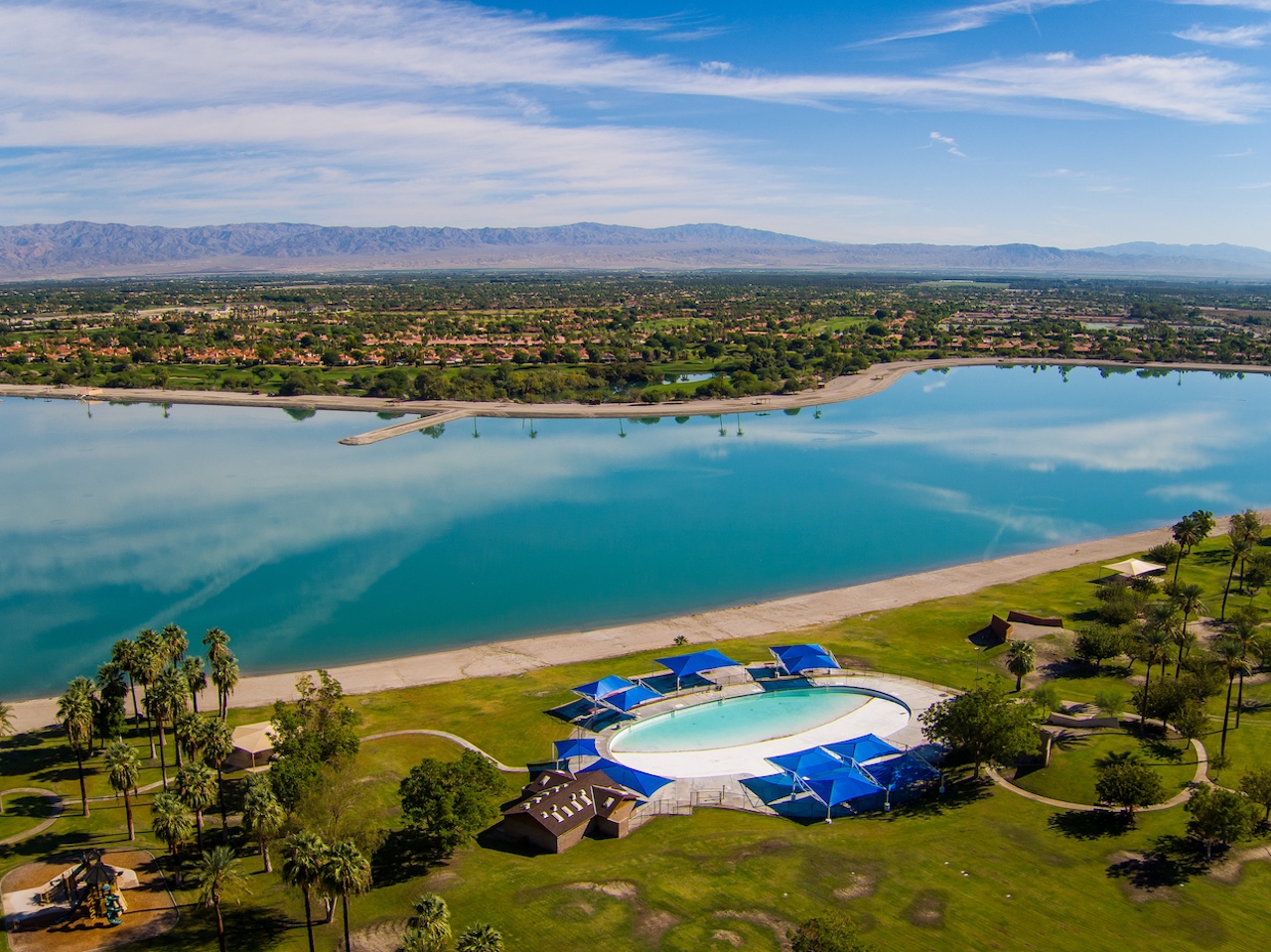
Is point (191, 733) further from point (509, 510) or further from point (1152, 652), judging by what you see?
point (509, 510)

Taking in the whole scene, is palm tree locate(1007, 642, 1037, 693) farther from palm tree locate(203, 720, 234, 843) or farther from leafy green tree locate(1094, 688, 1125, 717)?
palm tree locate(203, 720, 234, 843)

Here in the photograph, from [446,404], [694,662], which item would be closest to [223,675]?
[694,662]

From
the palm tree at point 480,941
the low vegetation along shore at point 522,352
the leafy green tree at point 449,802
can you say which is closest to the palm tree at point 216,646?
the leafy green tree at point 449,802

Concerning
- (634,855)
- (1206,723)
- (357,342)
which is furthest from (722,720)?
(357,342)

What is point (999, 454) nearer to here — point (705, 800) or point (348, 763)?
point (705, 800)

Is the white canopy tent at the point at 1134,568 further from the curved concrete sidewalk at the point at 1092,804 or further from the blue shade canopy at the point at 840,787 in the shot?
the blue shade canopy at the point at 840,787

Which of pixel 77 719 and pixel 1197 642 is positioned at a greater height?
pixel 77 719
